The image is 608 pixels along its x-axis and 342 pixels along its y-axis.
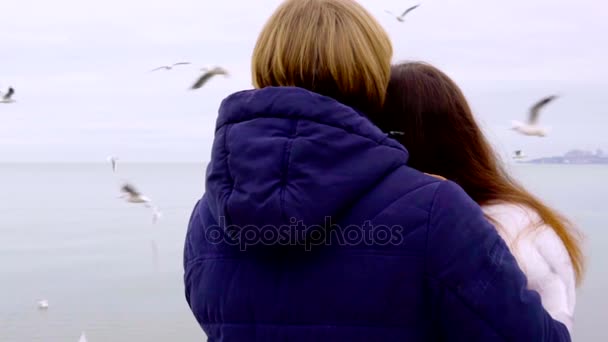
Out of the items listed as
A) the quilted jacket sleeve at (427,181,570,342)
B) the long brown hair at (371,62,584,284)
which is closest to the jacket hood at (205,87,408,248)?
the quilted jacket sleeve at (427,181,570,342)

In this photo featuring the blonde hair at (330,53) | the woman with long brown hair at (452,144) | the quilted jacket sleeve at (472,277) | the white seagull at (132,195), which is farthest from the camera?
the white seagull at (132,195)

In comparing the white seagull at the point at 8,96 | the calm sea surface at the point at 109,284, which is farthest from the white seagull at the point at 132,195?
the calm sea surface at the point at 109,284

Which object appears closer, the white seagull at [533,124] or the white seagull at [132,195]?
the white seagull at [533,124]

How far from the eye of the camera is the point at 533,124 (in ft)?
11.9

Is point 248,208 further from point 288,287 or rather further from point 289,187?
point 288,287

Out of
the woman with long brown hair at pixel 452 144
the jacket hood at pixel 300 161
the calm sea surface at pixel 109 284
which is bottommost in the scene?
the calm sea surface at pixel 109 284

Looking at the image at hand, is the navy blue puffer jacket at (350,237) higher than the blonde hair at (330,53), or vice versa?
the blonde hair at (330,53)

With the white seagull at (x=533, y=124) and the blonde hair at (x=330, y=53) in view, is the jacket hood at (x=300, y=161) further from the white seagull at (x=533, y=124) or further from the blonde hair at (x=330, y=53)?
the white seagull at (x=533, y=124)

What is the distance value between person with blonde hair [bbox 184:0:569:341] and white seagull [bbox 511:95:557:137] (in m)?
2.08

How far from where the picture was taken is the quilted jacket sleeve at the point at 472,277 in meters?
1.51

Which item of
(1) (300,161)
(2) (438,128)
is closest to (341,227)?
(1) (300,161)

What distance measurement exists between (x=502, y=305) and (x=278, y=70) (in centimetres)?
69

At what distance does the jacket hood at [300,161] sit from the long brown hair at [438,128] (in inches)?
24.9

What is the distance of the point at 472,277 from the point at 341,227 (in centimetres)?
28
